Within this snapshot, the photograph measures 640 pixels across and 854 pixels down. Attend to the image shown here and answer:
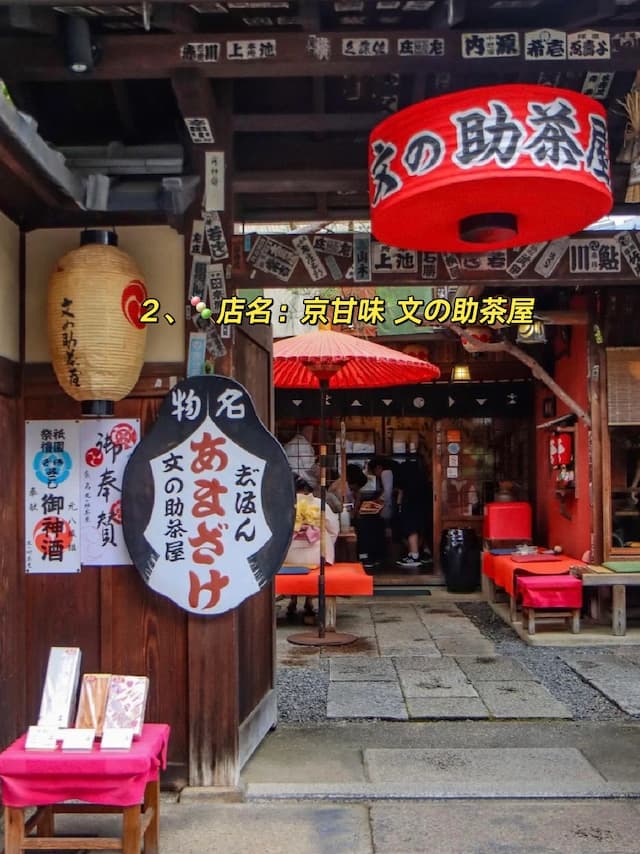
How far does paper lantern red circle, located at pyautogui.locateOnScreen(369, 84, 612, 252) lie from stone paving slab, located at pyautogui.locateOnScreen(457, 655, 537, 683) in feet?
17.9

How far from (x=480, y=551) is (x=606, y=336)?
4.79m

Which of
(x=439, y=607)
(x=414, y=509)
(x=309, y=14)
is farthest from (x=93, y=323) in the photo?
(x=414, y=509)

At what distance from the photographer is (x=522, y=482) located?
1503 centimetres

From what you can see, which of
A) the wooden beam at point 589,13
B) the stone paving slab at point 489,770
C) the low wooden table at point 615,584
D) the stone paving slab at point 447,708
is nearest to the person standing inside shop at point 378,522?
the low wooden table at point 615,584

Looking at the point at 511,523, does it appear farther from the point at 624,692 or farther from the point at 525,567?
the point at 624,692

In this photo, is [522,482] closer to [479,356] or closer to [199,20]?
[479,356]

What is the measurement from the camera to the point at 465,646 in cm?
1056

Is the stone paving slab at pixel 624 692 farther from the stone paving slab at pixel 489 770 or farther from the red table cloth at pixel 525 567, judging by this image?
the red table cloth at pixel 525 567

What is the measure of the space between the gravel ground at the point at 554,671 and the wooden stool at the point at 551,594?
18.4 inches

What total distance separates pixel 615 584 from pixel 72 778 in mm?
7596

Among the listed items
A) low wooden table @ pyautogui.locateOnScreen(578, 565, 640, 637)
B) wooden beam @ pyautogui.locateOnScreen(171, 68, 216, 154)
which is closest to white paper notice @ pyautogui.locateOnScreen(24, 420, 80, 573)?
wooden beam @ pyautogui.locateOnScreen(171, 68, 216, 154)

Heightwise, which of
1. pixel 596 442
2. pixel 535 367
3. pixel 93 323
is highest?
pixel 535 367

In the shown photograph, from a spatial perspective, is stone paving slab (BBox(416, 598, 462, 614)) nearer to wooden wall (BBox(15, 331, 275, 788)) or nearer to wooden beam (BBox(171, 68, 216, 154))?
wooden wall (BBox(15, 331, 275, 788))

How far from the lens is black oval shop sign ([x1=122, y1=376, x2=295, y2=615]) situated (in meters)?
5.78
